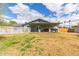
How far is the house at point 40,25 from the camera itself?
1.80m

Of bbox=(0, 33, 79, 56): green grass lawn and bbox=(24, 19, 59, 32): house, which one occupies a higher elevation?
bbox=(24, 19, 59, 32): house

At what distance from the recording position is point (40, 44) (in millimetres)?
1795

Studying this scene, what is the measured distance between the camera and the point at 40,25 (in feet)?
6.01

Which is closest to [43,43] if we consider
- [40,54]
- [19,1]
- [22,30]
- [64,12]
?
[40,54]

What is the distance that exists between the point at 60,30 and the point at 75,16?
0.70 feet

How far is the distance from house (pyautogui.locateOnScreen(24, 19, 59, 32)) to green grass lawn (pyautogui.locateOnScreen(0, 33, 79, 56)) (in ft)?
0.15

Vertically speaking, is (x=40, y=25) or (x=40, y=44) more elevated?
(x=40, y=25)

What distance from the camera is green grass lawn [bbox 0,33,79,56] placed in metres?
1.76

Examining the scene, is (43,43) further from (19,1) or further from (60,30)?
(19,1)

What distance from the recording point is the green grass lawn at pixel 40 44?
69.4 inches

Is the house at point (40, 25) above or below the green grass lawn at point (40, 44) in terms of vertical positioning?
above

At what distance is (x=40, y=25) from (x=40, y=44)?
20 cm

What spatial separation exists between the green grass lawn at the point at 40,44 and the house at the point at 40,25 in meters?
0.05

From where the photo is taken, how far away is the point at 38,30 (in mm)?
1818
